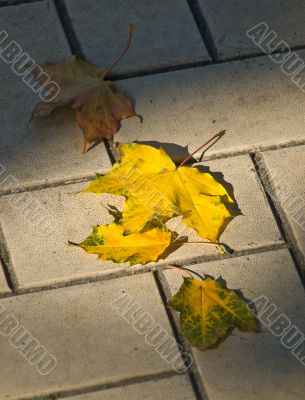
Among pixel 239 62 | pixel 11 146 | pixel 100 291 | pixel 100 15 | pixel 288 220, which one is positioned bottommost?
pixel 288 220

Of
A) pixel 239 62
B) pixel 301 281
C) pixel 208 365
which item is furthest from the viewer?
pixel 239 62

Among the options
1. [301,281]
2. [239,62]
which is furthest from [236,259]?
[239,62]

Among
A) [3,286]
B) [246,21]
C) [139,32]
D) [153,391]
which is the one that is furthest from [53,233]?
[246,21]

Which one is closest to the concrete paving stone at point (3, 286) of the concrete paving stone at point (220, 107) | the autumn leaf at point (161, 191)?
the autumn leaf at point (161, 191)

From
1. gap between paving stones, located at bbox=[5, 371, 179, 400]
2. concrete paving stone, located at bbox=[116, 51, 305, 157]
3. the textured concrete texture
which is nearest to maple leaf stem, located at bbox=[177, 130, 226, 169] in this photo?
concrete paving stone, located at bbox=[116, 51, 305, 157]

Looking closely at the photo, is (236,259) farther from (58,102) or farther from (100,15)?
(100,15)

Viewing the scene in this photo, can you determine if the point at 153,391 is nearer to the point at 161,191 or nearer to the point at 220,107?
the point at 161,191

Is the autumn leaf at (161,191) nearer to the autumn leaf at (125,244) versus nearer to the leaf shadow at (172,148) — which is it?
the autumn leaf at (125,244)
